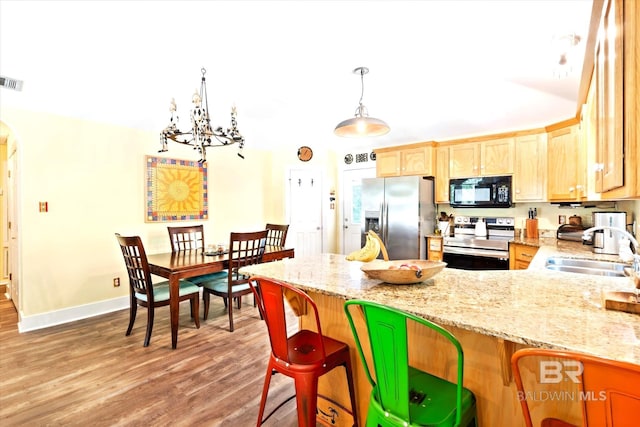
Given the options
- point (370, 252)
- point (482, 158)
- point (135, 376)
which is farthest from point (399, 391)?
point (482, 158)

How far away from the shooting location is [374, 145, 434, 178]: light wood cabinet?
4.61m

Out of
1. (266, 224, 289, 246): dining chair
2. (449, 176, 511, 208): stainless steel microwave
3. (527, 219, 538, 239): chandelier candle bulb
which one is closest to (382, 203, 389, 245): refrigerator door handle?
(449, 176, 511, 208): stainless steel microwave

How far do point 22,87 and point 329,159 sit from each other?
4.28 metres

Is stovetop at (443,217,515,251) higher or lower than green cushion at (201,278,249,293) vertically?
higher

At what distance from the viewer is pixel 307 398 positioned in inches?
55.2

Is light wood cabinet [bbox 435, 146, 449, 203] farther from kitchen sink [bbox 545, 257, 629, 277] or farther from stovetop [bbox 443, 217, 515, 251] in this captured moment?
kitchen sink [bbox 545, 257, 629, 277]

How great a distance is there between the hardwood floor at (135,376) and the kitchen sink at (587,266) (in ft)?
7.51

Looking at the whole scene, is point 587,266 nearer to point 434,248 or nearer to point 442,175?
point 434,248

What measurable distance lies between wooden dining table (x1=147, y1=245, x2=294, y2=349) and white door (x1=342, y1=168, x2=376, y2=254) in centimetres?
248

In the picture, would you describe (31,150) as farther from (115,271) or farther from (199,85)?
(199,85)

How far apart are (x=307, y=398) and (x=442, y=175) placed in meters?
3.94

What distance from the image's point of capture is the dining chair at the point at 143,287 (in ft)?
9.17

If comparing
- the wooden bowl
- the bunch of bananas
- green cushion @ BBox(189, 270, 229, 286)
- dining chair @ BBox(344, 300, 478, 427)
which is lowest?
green cushion @ BBox(189, 270, 229, 286)

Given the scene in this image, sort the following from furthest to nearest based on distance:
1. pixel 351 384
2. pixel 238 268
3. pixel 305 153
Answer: pixel 305 153 → pixel 238 268 → pixel 351 384
